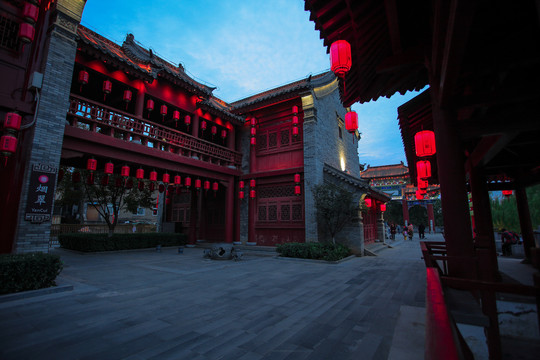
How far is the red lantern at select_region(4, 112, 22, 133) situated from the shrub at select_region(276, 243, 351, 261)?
347 inches

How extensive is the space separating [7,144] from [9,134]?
39 centimetres

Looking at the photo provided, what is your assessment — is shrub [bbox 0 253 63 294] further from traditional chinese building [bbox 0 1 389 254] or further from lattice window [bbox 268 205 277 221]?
lattice window [bbox 268 205 277 221]

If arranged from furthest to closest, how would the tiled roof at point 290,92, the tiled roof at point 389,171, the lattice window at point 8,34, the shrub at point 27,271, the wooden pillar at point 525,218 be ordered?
the tiled roof at point 389,171 < the tiled roof at point 290,92 < the wooden pillar at point 525,218 < the lattice window at point 8,34 < the shrub at point 27,271

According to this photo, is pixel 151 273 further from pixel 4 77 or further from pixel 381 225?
pixel 381 225

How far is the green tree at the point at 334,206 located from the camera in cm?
1047

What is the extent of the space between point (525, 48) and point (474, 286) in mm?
2732

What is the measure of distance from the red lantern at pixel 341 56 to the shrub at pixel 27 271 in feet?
22.2

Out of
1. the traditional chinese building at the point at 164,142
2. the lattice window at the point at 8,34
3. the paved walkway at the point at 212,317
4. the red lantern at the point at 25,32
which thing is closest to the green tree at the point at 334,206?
the traditional chinese building at the point at 164,142

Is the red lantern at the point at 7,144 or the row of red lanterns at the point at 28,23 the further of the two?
the row of red lanterns at the point at 28,23

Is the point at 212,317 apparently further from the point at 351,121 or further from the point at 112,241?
the point at 112,241

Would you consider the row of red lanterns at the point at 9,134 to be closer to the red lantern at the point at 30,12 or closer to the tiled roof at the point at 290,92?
the red lantern at the point at 30,12

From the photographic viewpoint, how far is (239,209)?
14297 mm

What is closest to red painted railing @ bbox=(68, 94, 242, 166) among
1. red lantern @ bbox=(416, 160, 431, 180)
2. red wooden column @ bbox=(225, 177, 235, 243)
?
red wooden column @ bbox=(225, 177, 235, 243)

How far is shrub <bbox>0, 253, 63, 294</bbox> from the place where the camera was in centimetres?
473
